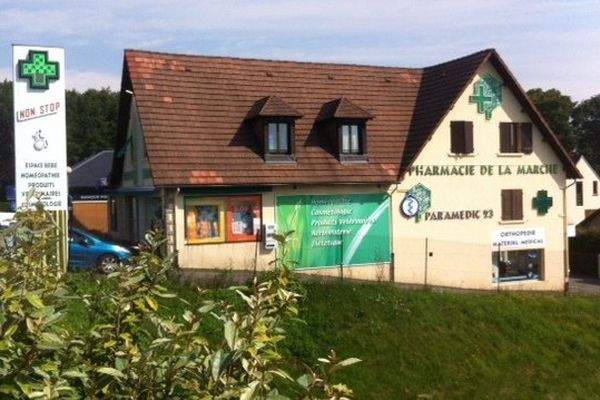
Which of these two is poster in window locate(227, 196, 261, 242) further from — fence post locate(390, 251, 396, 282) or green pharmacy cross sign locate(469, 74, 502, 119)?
green pharmacy cross sign locate(469, 74, 502, 119)

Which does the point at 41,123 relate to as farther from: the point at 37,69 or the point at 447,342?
the point at 447,342

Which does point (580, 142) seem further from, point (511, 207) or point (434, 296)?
point (434, 296)

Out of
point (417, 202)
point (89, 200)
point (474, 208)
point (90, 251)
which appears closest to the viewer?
point (90, 251)

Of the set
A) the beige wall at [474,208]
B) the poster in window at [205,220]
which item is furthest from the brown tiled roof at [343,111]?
the poster in window at [205,220]

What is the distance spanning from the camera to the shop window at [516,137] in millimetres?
29641

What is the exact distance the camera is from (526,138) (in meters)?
30.0

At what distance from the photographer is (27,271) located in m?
3.95

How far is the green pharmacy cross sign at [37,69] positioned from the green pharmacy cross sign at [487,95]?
635 inches

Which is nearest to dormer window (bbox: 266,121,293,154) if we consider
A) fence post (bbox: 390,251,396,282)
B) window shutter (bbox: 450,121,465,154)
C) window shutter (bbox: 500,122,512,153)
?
fence post (bbox: 390,251,396,282)

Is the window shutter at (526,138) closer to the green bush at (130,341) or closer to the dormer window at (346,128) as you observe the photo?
the dormer window at (346,128)

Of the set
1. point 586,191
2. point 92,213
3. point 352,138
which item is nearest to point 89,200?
point 92,213

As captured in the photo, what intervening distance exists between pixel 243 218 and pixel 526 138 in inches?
464

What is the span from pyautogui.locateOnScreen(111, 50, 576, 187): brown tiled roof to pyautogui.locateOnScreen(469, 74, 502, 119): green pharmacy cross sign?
0.69 metres

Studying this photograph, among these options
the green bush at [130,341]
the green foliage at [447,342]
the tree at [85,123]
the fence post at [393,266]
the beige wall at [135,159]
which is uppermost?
the tree at [85,123]
